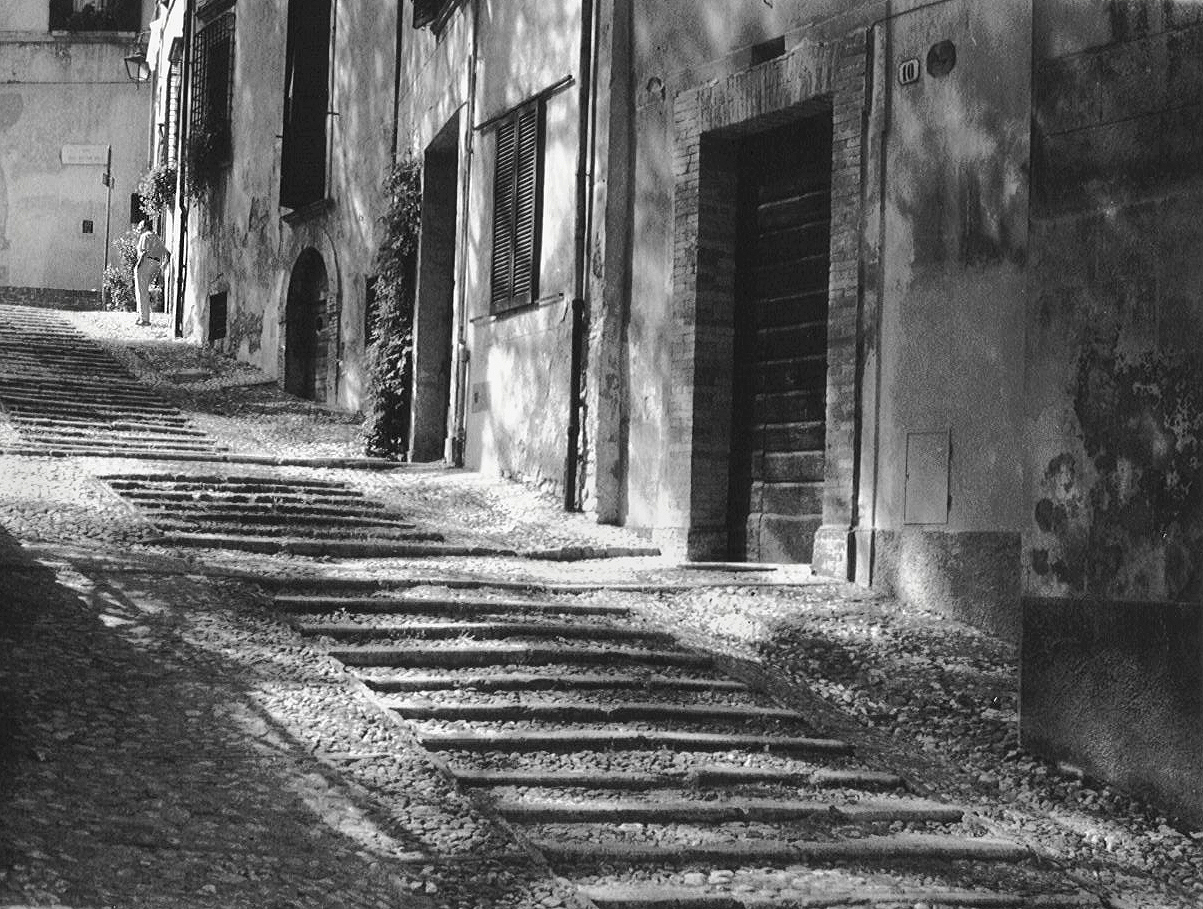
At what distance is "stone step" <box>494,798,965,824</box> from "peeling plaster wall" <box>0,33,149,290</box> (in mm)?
29439

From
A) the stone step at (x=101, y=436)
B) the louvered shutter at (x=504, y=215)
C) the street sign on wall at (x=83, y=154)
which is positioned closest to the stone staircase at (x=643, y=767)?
the louvered shutter at (x=504, y=215)

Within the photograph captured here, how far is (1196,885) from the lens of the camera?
554 cm

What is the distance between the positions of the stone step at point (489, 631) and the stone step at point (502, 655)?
0.11 metres

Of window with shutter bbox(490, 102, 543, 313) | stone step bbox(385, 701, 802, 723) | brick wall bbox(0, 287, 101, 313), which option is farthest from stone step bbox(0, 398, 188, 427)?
brick wall bbox(0, 287, 101, 313)

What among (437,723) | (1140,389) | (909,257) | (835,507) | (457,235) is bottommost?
(437,723)

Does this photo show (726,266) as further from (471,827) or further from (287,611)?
(471,827)

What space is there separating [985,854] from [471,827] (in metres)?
1.87

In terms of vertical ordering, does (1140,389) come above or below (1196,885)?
above

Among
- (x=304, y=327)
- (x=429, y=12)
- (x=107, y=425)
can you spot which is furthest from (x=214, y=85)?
(x=107, y=425)

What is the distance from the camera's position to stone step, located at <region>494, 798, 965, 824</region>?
5.44 m

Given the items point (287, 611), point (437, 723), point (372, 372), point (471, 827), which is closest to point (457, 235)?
point (372, 372)

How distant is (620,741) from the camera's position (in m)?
6.24

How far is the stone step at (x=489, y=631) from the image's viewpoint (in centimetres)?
709

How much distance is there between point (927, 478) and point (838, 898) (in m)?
4.09
